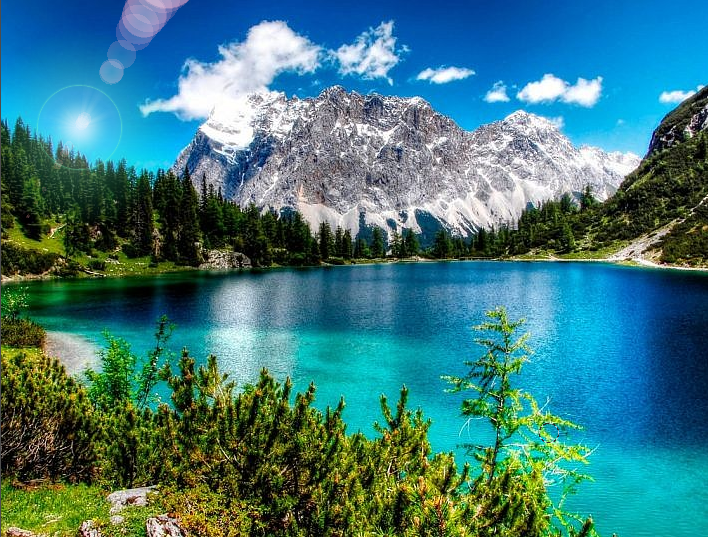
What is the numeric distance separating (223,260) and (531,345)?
13591 centimetres

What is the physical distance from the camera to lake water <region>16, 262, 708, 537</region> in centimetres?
2152

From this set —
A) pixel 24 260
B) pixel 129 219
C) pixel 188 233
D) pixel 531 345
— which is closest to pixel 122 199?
pixel 129 219

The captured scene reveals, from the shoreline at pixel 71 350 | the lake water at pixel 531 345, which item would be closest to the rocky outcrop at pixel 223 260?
the lake water at pixel 531 345

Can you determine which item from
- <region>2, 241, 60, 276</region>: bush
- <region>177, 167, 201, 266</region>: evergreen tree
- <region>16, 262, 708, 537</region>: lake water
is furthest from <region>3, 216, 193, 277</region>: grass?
<region>16, 262, 708, 537</region>: lake water

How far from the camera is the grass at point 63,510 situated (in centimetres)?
945

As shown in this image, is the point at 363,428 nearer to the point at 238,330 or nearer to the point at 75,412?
the point at 75,412

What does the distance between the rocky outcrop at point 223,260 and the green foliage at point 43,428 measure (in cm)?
14938

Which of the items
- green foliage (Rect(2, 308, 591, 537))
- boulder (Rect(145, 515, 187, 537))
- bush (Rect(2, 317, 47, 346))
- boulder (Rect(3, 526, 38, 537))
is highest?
green foliage (Rect(2, 308, 591, 537))

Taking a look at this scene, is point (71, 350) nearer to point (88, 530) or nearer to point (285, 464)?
point (88, 530)

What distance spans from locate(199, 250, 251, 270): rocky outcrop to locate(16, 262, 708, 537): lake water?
63.5 metres

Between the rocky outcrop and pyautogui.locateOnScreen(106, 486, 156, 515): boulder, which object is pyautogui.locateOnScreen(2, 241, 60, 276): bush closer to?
the rocky outcrop

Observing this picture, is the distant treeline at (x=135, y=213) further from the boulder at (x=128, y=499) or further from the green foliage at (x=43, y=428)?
the boulder at (x=128, y=499)

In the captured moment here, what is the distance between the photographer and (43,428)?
13.3 m

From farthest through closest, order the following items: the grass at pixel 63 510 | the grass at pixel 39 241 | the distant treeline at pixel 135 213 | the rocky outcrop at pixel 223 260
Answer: the rocky outcrop at pixel 223 260
the distant treeline at pixel 135 213
the grass at pixel 39 241
the grass at pixel 63 510
